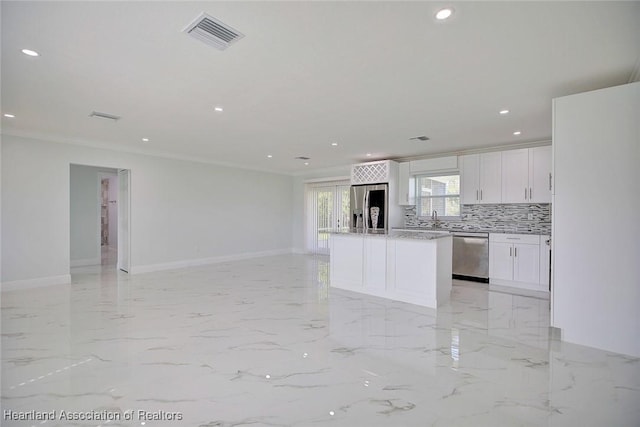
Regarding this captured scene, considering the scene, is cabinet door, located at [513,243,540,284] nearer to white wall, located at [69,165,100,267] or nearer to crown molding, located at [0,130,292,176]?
crown molding, located at [0,130,292,176]

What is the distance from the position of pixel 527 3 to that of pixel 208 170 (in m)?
6.82

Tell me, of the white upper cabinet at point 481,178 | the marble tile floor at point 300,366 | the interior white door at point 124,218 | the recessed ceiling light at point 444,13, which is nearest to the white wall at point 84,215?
the interior white door at point 124,218

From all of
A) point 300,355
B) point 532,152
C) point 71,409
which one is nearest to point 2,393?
point 71,409

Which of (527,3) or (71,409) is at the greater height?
(527,3)

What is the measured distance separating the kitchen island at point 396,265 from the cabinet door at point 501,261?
1.51 meters

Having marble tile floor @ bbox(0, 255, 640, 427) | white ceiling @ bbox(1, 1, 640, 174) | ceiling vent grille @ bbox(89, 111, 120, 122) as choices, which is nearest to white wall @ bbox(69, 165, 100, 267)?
white ceiling @ bbox(1, 1, 640, 174)

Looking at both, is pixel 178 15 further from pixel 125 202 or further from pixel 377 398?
pixel 125 202

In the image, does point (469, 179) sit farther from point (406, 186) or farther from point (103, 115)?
point (103, 115)

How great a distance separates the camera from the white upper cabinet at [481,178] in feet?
18.2

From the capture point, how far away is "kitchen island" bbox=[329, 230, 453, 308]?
4.03 meters

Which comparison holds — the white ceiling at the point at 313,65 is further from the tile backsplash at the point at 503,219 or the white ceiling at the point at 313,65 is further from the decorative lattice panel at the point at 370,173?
the decorative lattice panel at the point at 370,173

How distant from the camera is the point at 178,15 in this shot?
1.94m

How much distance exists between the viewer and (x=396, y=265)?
4332 millimetres

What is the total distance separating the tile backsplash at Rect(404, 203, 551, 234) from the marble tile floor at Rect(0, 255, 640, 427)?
172 centimetres
